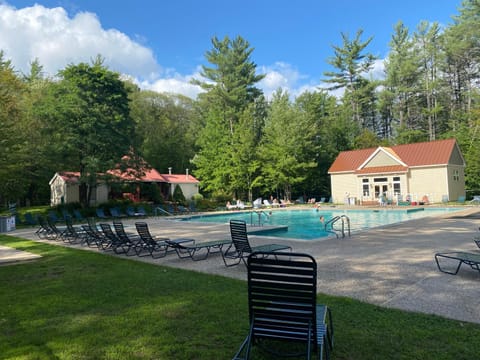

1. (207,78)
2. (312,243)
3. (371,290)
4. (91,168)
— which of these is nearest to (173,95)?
(207,78)

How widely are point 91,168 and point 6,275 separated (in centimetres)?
1819

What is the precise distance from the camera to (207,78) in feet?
156

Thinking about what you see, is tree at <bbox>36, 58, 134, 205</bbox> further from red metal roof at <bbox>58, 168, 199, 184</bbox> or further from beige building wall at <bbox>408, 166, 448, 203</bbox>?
beige building wall at <bbox>408, 166, 448, 203</bbox>

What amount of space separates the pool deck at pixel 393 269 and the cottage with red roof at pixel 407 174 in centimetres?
1952

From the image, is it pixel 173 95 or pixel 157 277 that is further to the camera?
pixel 173 95

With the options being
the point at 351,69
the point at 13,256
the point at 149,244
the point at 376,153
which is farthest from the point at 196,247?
the point at 351,69

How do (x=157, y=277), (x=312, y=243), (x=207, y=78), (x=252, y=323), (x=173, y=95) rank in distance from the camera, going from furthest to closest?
1. (x=173, y=95)
2. (x=207, y=78)
3. (x=312, y=243)
4. (x=157, y=277)
5. (x=252, y=323)

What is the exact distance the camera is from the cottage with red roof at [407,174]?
3036cm

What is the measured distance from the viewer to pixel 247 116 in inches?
1516

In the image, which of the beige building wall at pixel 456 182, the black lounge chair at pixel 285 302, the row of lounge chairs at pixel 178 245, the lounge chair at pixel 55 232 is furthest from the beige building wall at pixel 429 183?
the black lounge chair at pixel 285 302

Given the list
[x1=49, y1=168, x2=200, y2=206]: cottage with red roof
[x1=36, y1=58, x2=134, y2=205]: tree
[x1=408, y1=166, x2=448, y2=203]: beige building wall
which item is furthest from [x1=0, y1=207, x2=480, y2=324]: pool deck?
[x1=408, y1=166, x2=448, y2=203]: beige building wall

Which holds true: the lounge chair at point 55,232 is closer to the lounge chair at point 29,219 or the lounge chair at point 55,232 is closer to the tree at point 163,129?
the lounge chair at point 29,219

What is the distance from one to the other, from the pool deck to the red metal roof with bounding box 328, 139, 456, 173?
2012 cm

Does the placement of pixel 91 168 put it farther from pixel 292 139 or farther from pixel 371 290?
pixel 371 290
